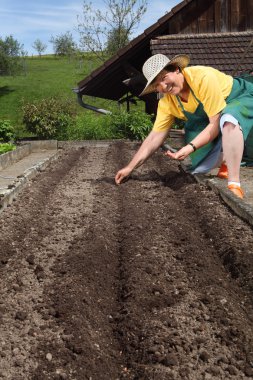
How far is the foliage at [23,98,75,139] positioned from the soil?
9.68 meters

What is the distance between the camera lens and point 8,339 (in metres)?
2.03

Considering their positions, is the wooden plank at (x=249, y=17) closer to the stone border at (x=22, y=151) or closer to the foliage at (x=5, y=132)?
the stone border at (x=22, y=151)

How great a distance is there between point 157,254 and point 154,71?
170 centimetres

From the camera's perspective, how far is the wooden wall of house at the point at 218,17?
39.3 ft

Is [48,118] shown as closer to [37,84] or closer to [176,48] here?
[176,48]

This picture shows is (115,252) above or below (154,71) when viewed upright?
below

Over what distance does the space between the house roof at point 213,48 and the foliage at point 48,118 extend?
4166 mm

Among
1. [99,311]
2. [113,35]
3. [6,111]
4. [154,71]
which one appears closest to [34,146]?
[154,71]

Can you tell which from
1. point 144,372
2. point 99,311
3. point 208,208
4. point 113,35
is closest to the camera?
point 144,372

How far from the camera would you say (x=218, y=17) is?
1219 centimetres

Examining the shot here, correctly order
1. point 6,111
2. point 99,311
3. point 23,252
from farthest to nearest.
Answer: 1. point 6,111
2. point 23,252
3. point 99,311

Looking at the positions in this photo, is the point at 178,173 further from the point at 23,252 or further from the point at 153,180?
the point at 23,252

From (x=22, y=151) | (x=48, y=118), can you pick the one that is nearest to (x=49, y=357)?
(x=22, y=151)

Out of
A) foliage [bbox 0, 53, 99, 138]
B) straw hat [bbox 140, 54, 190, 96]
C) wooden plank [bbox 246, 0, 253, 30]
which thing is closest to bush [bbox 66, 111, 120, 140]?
wooden plank [bbox 246, 0, 253, 30]
